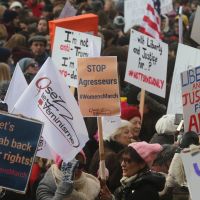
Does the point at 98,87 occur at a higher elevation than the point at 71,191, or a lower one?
higher

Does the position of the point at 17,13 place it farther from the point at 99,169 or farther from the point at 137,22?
the point at 99,169

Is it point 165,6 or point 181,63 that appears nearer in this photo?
point 181,63

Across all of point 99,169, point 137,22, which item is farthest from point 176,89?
point 137,22

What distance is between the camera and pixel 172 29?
1809 cm

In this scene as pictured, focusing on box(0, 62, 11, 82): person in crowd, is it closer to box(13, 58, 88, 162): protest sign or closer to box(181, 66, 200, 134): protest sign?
box(13, 58, 88, 162): protest sign

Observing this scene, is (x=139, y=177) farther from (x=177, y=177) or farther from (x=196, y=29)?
(x=196, y=29)

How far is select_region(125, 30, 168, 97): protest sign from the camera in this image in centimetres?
1036

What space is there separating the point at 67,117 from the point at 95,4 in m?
12.1

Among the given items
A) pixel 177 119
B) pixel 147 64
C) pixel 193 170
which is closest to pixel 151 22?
pixel 147 64

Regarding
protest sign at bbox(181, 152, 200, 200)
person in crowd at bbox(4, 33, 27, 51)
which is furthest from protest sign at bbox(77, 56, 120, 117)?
person in crowd at bbox(4, 33, 27, 51)

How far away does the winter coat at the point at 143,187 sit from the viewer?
693 cm

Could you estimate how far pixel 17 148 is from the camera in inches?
261

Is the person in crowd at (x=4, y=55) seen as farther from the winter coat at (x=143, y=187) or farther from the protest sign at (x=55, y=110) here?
the winter coat at (x=143, y=187)

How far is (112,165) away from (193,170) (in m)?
2.10
